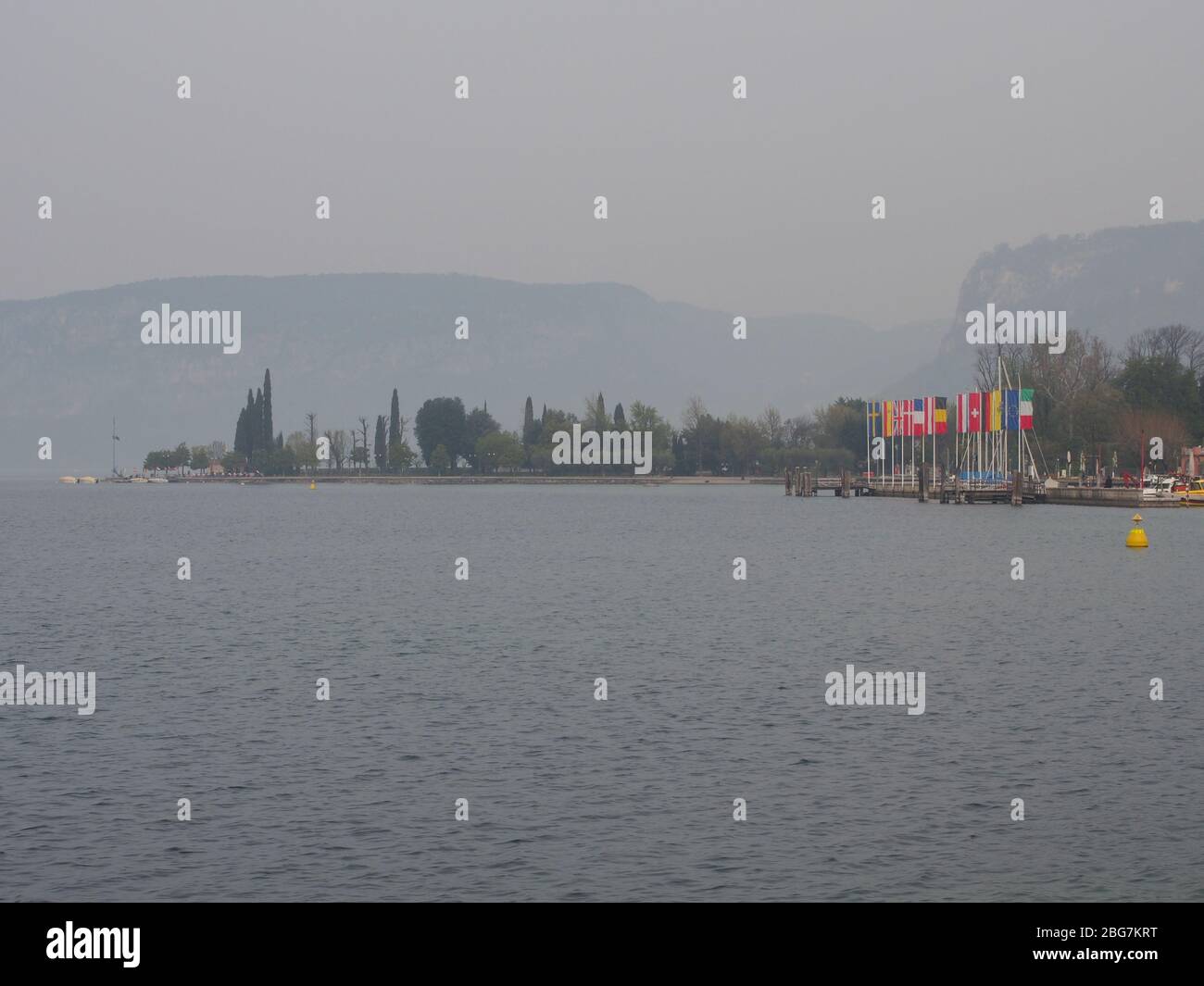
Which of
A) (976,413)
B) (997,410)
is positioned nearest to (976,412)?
(976,413)

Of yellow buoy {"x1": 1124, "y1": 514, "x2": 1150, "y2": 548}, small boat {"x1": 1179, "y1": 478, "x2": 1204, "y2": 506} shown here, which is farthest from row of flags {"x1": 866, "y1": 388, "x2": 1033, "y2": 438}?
yellow buoy {"x1": 1124, "y1": 514, "x2": 1150, "y2": 548}

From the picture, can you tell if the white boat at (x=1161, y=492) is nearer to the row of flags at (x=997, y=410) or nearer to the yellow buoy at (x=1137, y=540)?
the row of flags at (x=997, y=410)

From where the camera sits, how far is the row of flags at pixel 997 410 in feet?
528

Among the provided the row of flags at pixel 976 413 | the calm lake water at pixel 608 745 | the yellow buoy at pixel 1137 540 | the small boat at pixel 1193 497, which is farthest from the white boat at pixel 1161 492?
the calm lake water at pixel 608 745

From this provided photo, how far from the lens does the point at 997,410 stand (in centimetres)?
16450

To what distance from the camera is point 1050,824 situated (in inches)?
1034

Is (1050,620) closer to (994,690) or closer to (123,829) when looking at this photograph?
(994,690)

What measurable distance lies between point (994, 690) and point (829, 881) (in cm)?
1924

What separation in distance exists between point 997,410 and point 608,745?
455 ft

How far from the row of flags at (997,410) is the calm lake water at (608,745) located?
87.8 metres

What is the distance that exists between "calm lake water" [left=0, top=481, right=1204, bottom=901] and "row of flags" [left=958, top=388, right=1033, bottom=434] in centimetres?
8783

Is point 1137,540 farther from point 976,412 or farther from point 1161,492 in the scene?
point 976,412

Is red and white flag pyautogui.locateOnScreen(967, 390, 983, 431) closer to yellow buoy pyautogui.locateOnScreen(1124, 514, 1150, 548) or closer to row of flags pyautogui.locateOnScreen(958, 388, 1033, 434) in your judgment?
row of flags pyautogui.locateOnScreen(958, 388, 1033, 434)
